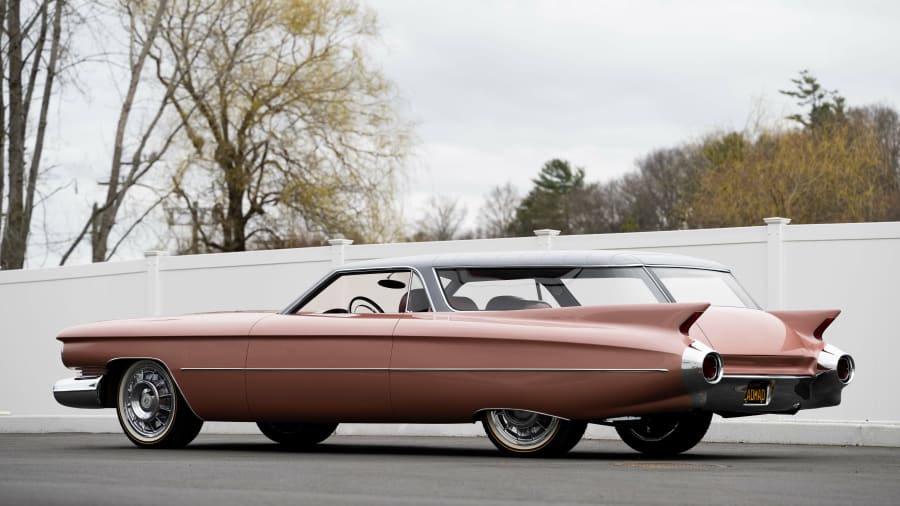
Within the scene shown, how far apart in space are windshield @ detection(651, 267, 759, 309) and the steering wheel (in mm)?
2056

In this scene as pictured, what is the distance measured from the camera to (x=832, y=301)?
12805 millimetres

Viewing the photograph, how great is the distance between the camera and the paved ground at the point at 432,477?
6.80 metres

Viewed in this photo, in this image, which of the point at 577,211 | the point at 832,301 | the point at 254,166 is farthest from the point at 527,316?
the point at 577,211

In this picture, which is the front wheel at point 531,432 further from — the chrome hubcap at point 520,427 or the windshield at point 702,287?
the windshield at point 702,287

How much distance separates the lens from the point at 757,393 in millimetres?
9070

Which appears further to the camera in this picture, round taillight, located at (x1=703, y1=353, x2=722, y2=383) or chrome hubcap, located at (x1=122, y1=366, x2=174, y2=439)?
chrome hubcap, located at (x1=122, y1=366, x2=174, y2=439)

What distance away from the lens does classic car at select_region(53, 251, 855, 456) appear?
892cm

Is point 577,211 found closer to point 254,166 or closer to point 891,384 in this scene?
point 254,166

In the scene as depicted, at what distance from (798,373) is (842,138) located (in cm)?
3937

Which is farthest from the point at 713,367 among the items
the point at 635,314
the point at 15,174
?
the point at 15,174

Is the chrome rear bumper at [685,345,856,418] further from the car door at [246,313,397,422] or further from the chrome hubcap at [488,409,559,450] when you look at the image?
the car door at [246,313,397,422]

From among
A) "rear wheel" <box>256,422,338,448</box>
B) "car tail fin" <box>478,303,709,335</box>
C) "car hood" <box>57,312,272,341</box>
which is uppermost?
"car tail fin" <box>478,303,709,335</box>

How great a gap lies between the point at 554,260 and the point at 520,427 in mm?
1135

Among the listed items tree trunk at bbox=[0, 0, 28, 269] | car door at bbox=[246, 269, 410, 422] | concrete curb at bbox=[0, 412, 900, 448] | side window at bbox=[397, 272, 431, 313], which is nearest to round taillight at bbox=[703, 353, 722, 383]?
side window at bbox=[397, 272, 431, 313]
